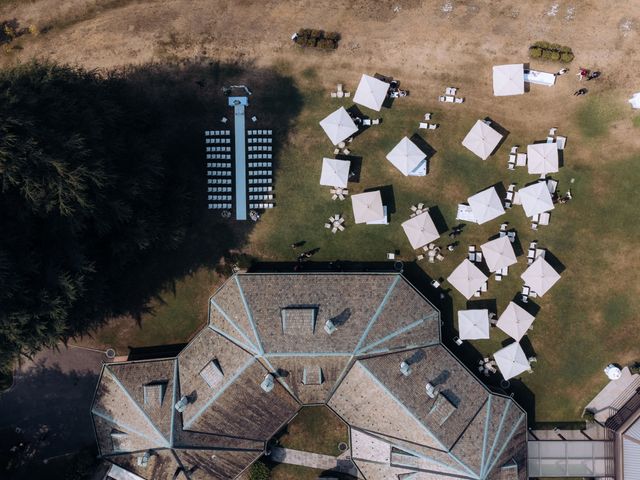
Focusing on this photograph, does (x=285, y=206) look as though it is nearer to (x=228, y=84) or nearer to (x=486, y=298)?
(x=228, y=84)

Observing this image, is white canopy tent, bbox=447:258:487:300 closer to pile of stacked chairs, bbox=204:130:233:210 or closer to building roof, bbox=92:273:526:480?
building roof, bbox=92:273:526:480

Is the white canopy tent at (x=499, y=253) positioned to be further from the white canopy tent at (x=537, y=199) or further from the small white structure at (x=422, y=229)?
the small white structure at (x=422, y=229)

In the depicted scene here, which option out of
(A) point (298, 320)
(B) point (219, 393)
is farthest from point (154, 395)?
(A) point (298, 320)

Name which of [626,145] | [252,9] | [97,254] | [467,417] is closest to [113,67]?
[252,9]

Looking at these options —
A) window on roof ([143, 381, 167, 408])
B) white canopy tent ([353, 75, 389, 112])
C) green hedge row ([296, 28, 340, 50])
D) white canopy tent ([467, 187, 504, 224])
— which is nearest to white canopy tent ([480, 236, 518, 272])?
white canopy tent ([467, 187, 504, 224])

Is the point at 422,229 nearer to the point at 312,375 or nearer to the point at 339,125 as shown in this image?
the point at 339,125
